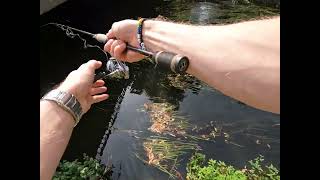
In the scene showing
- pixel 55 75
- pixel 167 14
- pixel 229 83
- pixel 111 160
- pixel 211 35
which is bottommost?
pixel 111 160

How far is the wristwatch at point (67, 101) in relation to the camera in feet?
5.91

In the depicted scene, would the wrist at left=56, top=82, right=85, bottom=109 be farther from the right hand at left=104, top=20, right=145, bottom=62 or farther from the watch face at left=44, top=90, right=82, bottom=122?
the right hand at left=104, top=20, right=145, bottom=62

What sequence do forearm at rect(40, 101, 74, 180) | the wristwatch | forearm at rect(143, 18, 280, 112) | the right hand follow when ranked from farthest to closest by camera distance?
1. the right hand
2. the wristwatch
3. forearm at rect(40, 101, 74, 180)
4. forearm at rect(143, 18, 280, 112)

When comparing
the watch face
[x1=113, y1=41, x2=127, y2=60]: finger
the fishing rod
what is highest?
the fishing rod

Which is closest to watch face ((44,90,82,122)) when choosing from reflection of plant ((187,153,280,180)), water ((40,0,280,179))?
reflection of plant ((187,153,280,180))

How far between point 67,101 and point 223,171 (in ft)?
10.2

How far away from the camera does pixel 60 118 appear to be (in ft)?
5.79

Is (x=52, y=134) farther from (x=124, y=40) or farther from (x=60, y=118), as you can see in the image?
(x=124, y=40)

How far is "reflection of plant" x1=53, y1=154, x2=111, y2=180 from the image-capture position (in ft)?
14.2

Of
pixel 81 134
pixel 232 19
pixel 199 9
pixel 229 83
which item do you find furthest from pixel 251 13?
pixel 229 83

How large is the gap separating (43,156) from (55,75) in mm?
5806

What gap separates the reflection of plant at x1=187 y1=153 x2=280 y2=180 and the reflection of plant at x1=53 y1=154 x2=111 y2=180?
103 centimetres

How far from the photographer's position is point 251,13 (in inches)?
356
